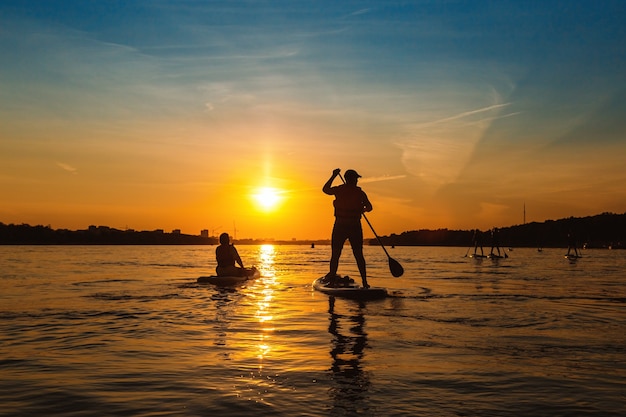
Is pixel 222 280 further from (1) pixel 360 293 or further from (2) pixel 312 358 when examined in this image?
(2) pixel 312 358

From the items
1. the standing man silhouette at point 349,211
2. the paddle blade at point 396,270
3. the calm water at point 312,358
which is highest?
the standing man silhouette at point 349,211

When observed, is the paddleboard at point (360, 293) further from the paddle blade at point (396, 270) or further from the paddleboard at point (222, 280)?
the paddleboard at point (222, 280)

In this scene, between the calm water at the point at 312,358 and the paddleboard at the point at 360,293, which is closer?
the calm water at the point at 312,358

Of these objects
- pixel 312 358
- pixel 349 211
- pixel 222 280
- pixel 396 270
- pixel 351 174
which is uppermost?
pixel 351 174

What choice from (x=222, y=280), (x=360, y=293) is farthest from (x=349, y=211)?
(x=222, y=280)

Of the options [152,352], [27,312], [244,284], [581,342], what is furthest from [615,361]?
[244,284]

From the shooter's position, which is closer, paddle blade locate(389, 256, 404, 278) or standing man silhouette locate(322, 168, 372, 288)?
standing man silhouette locate(322, 168, 372, 288)

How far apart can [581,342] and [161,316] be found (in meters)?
8.50

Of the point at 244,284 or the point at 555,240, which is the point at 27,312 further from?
the point at 555,240

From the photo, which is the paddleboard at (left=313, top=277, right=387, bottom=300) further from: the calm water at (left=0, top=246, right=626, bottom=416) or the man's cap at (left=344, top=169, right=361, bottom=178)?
the man's cap at (left=344, top=169, right=361, bottom=178)

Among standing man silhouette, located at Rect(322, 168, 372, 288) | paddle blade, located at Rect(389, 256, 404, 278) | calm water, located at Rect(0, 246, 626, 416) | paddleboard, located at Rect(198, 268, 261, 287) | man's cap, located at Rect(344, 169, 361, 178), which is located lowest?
calm water, located at Rect(0, 246, 626, 416)

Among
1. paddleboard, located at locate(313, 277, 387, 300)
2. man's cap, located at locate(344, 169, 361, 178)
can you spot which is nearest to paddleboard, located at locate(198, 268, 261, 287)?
paddleboard, located at locate(313, 277, 387, 300)

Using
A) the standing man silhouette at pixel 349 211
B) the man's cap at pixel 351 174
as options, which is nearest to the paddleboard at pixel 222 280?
the standing man silhouette at pixel 349 211

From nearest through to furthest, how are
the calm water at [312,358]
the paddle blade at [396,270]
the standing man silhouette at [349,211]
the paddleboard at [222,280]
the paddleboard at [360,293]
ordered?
the calm water at [312,358] < the paddleboard at [360,293] < the standing man silhouette at [349,211] < the paddle blade at [396,270] < the paddleboard at [222,280]
